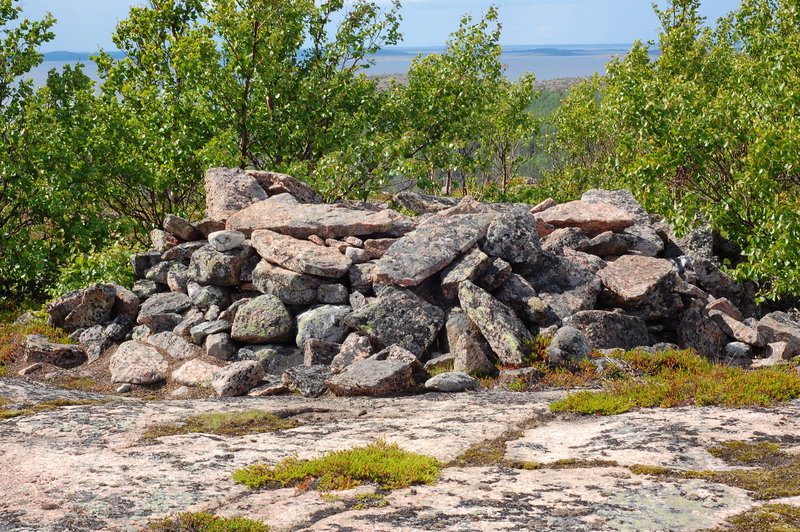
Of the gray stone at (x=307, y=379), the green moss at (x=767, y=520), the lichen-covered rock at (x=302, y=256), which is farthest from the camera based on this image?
the lichen-covered rock at (x=302, y=256)

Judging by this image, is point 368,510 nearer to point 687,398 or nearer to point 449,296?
point 687,398

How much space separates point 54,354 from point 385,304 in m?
8.70

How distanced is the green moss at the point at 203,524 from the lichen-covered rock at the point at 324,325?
9.91 meters

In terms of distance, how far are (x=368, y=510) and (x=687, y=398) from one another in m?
7.66

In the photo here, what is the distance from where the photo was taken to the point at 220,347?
17.7 m

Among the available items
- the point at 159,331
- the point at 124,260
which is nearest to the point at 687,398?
the point at 159,331

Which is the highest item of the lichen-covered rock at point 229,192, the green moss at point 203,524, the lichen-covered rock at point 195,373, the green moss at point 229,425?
the lichen-covered rock at point 229,192

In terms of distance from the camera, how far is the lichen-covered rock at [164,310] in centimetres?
1941

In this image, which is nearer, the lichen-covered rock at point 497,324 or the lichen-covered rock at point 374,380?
the lichen-covered rock at point 374,380

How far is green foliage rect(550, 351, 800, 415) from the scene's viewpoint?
12.6m

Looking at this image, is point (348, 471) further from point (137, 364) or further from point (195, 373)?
point (137, 364)

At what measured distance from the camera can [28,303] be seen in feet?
86.1

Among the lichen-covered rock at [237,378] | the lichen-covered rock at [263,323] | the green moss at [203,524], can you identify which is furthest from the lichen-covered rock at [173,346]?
the green moss at [203,524]

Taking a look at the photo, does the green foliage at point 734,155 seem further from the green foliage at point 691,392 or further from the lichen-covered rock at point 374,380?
the lichen-covered rock at point 374,380
